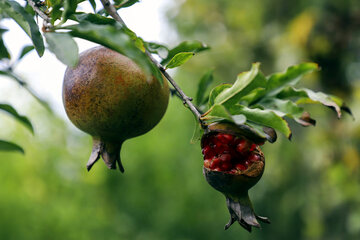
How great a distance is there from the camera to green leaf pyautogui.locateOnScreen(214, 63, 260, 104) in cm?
62

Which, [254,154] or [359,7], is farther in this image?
[359,7]

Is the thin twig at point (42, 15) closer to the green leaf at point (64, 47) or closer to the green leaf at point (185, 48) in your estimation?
the green leaf at point (64, 47)

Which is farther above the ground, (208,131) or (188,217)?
(208,131)

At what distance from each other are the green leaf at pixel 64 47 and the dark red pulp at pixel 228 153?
26 cm

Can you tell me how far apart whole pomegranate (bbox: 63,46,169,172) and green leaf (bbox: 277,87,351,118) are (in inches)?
9.1

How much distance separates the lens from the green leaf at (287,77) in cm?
71

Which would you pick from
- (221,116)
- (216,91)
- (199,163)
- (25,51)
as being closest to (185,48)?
(216,91)

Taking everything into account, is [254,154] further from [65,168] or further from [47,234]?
[65,168]

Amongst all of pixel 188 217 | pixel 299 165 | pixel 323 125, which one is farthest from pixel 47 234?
pixel 323 125

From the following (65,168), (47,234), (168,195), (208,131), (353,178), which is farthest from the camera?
(168,195)

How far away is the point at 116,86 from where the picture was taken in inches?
27.0

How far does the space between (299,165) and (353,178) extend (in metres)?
1.71

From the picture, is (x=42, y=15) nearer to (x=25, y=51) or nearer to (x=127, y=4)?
(x=127, y=4)

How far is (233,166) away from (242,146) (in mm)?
42
